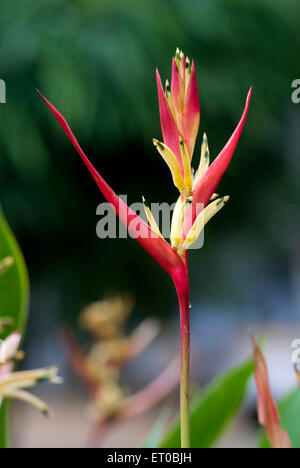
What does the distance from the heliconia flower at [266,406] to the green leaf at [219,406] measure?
0.30ft

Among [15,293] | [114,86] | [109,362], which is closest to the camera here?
[15,293]

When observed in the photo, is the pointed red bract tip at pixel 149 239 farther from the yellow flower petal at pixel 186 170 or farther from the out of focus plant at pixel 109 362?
the out of focus plant at pixel 109 362

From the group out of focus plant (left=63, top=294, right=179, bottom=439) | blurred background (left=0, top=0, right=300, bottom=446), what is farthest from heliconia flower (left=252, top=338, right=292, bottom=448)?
blurred background (left=0, top=0, right=300, bottom=446)

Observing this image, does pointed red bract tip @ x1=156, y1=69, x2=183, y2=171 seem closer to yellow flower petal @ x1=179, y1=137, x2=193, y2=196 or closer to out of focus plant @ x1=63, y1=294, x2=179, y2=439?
yellow flower petal @ x1=179, y1=137, x2=193, y2=196

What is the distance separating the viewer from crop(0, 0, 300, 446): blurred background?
1.97 m

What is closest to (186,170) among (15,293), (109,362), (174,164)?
(174,164)

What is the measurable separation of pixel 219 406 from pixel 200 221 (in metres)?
0.16

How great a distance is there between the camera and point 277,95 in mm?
2143

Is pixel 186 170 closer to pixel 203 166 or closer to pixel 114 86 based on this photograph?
pixel 203 166

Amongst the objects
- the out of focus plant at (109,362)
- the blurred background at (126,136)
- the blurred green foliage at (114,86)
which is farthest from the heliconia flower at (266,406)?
the blurred green foliage at (114,86)

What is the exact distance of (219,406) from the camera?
28 centimetres

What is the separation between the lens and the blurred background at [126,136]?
6.47 feet

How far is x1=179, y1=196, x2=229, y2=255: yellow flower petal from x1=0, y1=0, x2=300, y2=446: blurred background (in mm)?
1706
